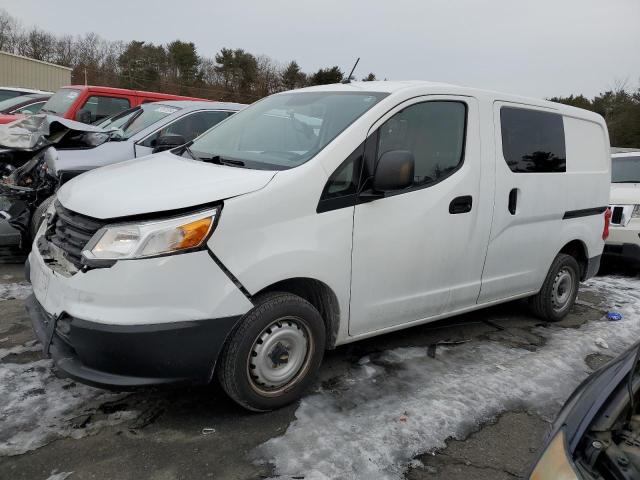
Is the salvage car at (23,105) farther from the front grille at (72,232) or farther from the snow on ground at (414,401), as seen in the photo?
the snow on ground at (414,401)

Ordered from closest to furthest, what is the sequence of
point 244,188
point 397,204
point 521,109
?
1. point 244,188
2. point 397,204
3. point 521,109

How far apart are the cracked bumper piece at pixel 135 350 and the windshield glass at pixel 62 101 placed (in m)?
6.83

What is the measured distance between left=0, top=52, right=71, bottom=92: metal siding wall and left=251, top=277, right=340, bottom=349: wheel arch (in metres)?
27.2

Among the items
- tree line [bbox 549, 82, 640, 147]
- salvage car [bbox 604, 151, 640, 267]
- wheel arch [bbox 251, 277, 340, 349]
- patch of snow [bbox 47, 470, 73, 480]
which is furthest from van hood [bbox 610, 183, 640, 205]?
tree line [bbox 549, 82, 640, 147]

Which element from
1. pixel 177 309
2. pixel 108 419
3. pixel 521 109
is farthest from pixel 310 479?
pixel 521 109

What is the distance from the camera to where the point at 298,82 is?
111 feet

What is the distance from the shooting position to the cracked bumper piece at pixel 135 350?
2.44 meters

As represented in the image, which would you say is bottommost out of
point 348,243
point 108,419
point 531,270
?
point 108,419

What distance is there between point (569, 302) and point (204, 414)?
148 inches

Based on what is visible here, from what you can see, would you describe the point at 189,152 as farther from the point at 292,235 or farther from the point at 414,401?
the point at 414,401

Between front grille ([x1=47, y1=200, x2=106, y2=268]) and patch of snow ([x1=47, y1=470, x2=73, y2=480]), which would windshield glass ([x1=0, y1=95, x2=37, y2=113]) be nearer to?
front grille ([x1=47, y1=200, x2=106, y2=268])

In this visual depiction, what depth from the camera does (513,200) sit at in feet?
13.3

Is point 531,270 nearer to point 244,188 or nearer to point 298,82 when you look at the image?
point 244,188

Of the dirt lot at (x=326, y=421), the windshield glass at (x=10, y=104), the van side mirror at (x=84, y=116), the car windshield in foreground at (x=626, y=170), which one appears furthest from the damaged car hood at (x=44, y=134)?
the car windshield in foreground at (x=626, y=170)
